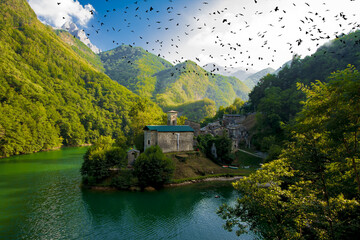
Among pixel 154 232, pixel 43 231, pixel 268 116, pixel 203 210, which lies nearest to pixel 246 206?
pixel 154 232

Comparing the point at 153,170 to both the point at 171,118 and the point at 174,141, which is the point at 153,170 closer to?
the point at 174,141

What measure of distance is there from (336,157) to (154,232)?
60.2 feet

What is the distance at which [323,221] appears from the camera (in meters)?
9.40

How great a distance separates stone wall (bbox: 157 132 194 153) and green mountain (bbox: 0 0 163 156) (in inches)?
472

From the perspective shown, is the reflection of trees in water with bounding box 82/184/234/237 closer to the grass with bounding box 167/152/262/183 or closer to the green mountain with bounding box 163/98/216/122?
the grass with bounding box 167/152/262/183

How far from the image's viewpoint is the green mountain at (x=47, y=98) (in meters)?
63.4

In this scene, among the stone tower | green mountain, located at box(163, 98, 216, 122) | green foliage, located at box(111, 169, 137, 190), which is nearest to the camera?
green foliage, located at box(111, 169, 137, 190)

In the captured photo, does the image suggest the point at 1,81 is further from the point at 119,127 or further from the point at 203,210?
the point at 203,210

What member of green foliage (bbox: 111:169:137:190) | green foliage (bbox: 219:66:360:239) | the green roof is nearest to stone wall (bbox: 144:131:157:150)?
the green roof

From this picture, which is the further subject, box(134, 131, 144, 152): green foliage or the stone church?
box(134, 131, 144, 152): green foliage

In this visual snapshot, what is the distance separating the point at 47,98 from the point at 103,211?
281 ft

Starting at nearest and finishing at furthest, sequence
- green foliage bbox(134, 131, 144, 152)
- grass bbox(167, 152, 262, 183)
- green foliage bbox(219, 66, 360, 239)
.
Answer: green foliage bbox(219, 66, 360, 239)
grass bbox(167, 152, 262, 183)
green foliage bbox(134, 131, 144, 152)

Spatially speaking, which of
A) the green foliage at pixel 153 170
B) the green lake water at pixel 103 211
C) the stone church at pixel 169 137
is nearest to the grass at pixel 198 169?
the stone church at pixel 169 137

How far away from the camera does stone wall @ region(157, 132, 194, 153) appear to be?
41.3 m
